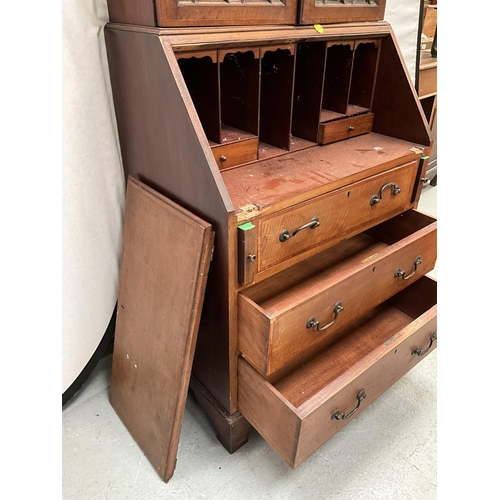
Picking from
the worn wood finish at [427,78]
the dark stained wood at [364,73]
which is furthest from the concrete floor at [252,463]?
the worn wood finish at [427,78]

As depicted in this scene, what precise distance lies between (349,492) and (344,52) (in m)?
1.28

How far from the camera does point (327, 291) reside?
1.03 metres

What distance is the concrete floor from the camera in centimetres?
117

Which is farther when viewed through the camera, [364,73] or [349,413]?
[364,73]

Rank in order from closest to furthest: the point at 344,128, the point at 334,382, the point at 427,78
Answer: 1. the point at 334,382
2. the point at 344,128
3. the point at 427,78

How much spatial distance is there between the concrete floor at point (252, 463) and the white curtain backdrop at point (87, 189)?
→ 217mm

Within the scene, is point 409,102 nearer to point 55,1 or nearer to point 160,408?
point 55,1

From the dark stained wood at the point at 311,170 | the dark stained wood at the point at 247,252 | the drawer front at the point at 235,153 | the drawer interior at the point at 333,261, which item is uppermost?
the drawer front at the point at 235,153

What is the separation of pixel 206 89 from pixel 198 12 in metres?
0.18

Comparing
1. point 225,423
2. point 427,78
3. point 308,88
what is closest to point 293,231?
point 308,88

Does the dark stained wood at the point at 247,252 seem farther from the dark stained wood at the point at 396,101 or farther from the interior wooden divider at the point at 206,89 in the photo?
the dark stained wood at the point at 396,101

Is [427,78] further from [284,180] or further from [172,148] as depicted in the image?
[172,148]

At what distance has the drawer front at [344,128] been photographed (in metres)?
1.28

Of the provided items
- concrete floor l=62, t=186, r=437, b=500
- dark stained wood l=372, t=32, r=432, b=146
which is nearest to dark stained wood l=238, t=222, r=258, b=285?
concrete floor l=62, t=186, r=437, b=500
